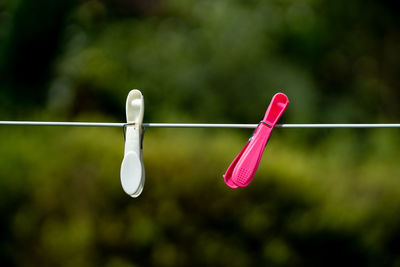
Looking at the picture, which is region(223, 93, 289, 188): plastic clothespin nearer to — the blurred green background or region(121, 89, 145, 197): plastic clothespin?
region(121, 89, 145, 197): plastic clothespin

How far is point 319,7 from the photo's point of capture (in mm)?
5594

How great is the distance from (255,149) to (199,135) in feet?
7.71

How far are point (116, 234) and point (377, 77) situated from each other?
132 inches

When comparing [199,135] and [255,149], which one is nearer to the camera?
[255,149]

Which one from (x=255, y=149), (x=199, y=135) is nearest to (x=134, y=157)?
(x=255, y=149)

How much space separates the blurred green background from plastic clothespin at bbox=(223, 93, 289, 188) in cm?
193

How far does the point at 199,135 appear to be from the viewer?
3.81 meters

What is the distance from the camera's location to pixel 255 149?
146cm

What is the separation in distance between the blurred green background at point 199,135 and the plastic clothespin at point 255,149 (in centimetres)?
193

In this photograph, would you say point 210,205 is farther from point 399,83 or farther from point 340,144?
point 399,83

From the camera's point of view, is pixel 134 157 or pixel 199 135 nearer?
pixel 134 157

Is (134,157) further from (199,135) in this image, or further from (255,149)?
(199,135)

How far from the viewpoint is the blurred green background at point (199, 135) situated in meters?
3.45

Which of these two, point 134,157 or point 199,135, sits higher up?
point 199,135
